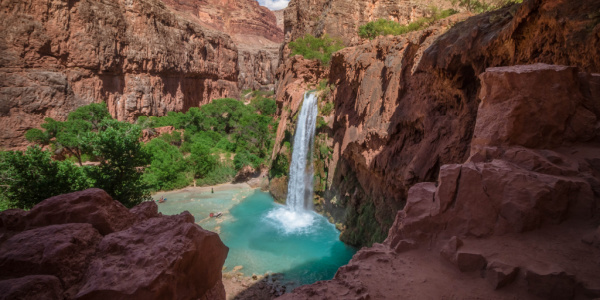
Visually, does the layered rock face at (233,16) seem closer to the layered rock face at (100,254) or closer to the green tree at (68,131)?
the green tree at (68,131)

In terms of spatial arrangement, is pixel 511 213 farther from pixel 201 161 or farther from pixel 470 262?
pixel 201 161

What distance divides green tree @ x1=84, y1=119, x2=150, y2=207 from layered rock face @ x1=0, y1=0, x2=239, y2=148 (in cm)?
1744

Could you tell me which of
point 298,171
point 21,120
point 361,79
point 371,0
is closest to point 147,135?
point 21,120

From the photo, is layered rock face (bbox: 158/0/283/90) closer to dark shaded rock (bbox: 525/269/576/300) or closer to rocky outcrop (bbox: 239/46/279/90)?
rocky outcrop (bbox: 239/46/279/90)

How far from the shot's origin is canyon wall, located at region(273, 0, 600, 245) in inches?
187

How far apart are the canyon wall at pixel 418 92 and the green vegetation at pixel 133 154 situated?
31.4 feet

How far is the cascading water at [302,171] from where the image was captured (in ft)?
55.1

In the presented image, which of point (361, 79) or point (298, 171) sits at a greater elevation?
point (361, 79)

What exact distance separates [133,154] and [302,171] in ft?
31.3

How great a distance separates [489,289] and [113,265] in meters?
4.00

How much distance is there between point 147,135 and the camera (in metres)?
28.2

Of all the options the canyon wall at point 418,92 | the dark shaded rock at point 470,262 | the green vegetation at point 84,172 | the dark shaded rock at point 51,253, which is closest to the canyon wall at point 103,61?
the green vegetation at point 84,172

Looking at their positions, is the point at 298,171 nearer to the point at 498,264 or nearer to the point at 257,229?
the point at 257,229

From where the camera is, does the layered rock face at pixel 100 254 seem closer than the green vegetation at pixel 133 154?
Yes
